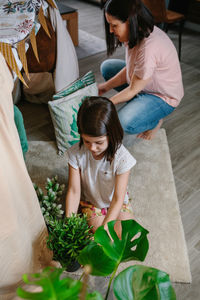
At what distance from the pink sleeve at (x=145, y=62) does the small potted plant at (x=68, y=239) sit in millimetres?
898

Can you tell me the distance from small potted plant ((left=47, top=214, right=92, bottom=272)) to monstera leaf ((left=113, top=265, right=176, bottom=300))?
35 centimetres

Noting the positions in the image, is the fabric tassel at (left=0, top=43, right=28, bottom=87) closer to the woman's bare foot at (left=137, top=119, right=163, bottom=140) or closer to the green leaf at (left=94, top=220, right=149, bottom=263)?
the green leaf at (left=94, top=220, right=149, bottom=263)

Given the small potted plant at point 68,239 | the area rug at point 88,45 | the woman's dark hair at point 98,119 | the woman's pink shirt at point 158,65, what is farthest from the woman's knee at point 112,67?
the small potted plant at point 68,239

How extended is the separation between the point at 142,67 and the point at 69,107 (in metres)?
0.47

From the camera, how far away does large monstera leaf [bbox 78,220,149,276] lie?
0.62 meters

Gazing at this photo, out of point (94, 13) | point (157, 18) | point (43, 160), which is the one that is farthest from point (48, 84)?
point (94, 13)

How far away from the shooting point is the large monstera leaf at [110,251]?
0.62m

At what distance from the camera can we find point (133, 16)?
1.40m

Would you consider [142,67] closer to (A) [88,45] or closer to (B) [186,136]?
(B) [186,136]

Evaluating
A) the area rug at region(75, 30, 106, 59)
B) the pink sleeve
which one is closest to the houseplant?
the pink sleeve

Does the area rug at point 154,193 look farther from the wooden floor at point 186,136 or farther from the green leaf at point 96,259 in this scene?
the green leaf at point 96,259

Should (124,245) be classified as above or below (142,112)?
above

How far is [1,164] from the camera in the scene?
69 centimetres

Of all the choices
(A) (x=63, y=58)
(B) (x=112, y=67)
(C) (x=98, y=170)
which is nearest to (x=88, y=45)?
(B) (x=112, y=67)
